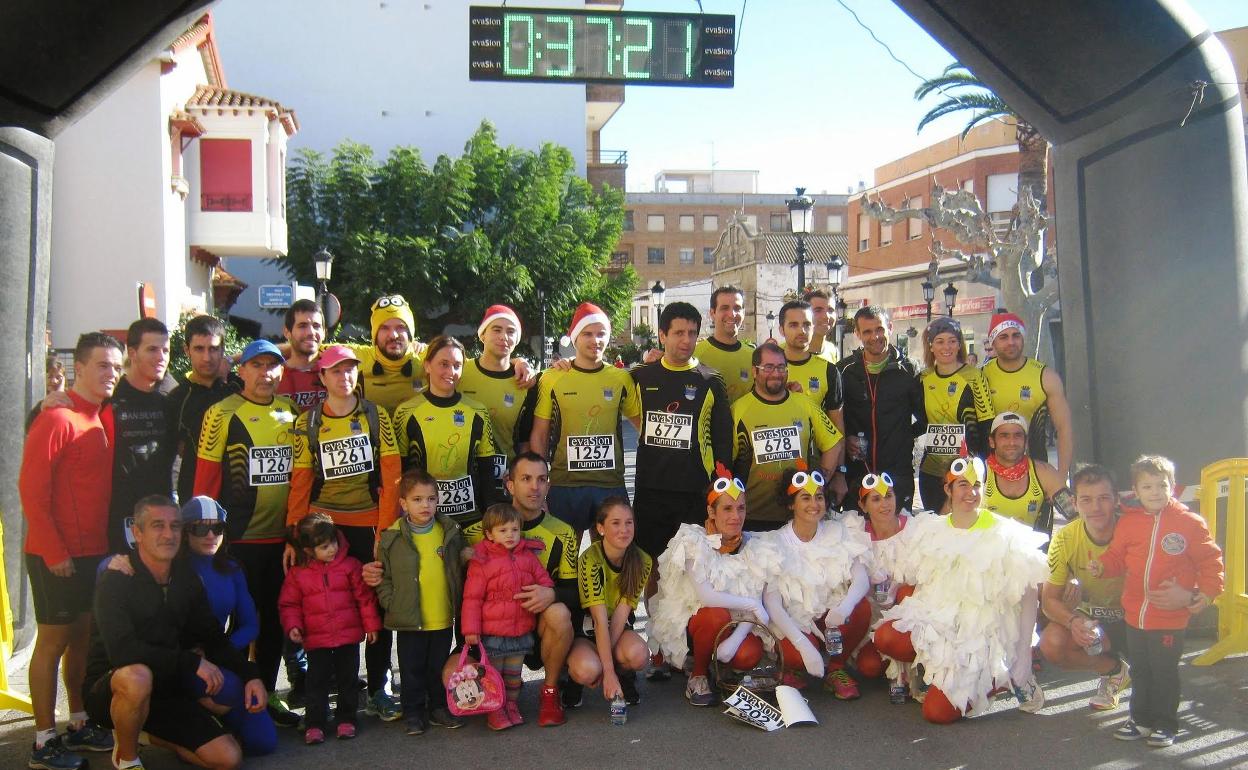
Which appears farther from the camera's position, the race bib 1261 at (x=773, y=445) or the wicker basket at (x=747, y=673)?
the race bib 1261 at (x=773, y=445)

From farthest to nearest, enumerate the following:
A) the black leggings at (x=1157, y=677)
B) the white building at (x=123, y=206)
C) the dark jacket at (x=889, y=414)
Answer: the white building at (x=123, y=206) < the dark jacket at (x=889, y=414) < the black leggings at (x=1157, y=677)

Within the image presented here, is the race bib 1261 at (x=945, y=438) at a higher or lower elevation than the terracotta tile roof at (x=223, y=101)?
lower

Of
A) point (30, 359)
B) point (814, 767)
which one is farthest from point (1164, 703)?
point (30, 359)

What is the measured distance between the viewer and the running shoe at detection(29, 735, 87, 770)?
450cm

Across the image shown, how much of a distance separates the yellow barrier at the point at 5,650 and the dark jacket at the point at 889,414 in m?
4.93

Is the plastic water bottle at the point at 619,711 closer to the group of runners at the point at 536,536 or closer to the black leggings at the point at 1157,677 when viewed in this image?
the group of runners at the point at 536,536

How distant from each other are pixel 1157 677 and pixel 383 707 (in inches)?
148

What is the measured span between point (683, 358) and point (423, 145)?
3808cm

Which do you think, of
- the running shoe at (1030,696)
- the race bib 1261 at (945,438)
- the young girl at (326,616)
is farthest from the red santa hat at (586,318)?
the running shoe at (1030,696)

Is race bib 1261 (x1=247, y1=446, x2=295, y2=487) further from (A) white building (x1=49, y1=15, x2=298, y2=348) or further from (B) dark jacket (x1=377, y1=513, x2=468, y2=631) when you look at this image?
(A) white building (x1=49, y1=15, x2=298, y2=348)

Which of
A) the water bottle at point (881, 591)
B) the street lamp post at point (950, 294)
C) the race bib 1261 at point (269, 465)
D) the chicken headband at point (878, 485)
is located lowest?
the water bottle at point (881, 591)

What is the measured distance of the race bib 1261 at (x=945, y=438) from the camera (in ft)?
21.1

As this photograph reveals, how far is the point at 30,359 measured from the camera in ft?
18.7

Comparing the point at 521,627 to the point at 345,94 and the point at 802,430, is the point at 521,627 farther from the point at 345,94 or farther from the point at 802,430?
the point at 345,94
